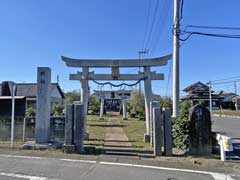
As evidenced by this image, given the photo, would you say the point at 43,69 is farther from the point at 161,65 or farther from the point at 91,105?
the point at 91,105

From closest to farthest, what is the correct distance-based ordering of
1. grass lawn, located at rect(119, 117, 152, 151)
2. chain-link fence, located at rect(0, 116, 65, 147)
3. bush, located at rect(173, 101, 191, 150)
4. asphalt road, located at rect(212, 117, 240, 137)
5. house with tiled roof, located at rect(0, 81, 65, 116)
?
1. bush, located at rect(173, 101, 191, 150)
2. grass lawn, located at rect(119, 117, 152, 151)
3. chain-link fence, located at rect(0, 116, 65, 147)
4. house with tiled roof, located at rect(0, 81, 65, 116)
5. asphalt road, located at rect(212, 117, 240, 137)

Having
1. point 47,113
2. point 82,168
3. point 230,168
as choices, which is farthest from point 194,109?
point 47,113

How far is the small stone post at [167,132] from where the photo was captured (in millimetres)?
9734

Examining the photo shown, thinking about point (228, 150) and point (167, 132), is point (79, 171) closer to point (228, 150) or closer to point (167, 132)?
point (167, 132)

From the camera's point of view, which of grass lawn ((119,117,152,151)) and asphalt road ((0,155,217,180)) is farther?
grass lawn ((119,117,152,151))

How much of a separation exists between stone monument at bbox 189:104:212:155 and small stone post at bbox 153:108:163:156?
3.96 feet

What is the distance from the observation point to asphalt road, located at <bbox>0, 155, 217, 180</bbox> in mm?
6543

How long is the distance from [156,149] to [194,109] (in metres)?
2.13

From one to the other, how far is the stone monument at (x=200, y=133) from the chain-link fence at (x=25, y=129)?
6092mm

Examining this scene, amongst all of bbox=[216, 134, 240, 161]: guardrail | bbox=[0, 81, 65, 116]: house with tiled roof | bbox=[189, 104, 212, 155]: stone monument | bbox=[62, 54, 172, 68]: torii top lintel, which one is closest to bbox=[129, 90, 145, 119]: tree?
bbox=[0, 81, 65, 116]: house with tiled roof

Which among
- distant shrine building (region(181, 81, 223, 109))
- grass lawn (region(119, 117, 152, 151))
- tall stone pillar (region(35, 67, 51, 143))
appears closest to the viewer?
tall stone pillar (region(35, 67, 51, 143))

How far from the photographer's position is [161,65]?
14898 millimetres

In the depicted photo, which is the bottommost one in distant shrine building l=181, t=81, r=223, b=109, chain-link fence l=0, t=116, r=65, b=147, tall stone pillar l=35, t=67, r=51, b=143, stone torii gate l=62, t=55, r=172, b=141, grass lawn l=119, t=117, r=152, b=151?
grass lawn l=119, t=117, r=152, b=151

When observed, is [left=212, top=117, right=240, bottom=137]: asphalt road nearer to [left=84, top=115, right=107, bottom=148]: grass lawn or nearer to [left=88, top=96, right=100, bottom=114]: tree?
[left=84, top=115, right=107, bottom=148]: grass lawn
